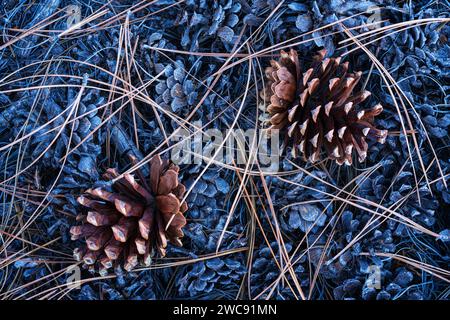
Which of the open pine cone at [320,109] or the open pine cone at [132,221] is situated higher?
the open pine cone at [320,109]

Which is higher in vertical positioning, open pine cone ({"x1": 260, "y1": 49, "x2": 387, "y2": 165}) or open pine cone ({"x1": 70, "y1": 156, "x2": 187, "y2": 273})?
open pine cone ({"x1": 260, "y1": 49, "x2": 387, "y2": 165})

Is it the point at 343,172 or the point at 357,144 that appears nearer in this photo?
the point at 357,144

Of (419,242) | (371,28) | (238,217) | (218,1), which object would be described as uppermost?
(218,1)

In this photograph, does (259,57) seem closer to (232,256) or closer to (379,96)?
(379,96)

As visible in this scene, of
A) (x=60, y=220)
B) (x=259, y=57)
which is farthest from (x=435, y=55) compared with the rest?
(x=60, y=220)
